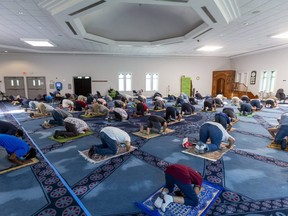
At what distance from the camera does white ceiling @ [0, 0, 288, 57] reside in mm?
5711

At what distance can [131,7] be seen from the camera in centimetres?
715

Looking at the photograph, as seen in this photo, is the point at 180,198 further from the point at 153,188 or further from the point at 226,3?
the point at 226,3

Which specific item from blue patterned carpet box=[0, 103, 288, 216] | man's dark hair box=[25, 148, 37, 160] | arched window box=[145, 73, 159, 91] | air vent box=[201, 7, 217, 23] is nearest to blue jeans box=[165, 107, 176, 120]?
blue patterned carpet box=[0, 103, 288, 216]

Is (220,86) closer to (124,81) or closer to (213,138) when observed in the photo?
(124,81)

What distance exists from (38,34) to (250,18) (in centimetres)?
991

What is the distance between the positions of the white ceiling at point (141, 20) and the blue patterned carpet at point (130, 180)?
426 cm

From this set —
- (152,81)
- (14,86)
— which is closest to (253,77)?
→ (152,81)

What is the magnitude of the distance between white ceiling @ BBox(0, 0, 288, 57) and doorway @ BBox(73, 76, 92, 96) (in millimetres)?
5475

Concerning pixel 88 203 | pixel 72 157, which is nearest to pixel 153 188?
pixel 88 203

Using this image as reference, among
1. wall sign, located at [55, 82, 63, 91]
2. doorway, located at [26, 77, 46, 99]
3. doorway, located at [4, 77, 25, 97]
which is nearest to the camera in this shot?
doorway, located at [4, 77, 25, 97]

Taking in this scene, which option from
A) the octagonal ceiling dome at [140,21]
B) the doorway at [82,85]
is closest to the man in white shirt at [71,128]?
the octagonal ceiling dome at [140,21]

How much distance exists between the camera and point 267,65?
1455cm

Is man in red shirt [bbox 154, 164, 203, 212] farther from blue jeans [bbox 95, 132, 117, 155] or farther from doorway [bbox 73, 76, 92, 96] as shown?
doorway [bbox 73, 76, 92, 96]

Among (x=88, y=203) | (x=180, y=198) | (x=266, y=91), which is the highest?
(x=266, y=91)
